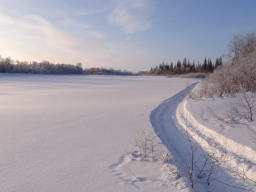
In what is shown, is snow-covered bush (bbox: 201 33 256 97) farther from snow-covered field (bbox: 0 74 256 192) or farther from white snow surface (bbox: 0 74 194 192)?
white snow surface (bbox: 0 74 194 192)

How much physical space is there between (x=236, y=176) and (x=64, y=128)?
4939 mm

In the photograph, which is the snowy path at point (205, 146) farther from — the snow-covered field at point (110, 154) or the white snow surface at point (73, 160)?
the white snow surface at point (73, 160)

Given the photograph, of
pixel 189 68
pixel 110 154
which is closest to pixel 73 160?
pixel 110 154

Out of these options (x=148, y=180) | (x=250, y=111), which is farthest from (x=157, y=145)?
(x=250, y=111)

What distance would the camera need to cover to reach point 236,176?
3.45m

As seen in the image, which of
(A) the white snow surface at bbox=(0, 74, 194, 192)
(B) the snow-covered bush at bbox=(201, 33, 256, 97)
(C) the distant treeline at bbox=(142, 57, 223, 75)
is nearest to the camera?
(A) the white snow surface at bbox=(0, 74, 194, 192)

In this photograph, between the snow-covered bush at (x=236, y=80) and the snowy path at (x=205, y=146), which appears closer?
the snowy path at (x=205, y=146)

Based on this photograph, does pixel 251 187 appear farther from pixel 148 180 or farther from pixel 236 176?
pixel 148 180

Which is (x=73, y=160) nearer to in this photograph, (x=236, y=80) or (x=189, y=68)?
(x=236, y=80)

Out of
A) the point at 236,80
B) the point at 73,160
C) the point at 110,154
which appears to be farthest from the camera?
the point at 236,80

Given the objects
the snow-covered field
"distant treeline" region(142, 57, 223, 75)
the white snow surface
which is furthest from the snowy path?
"distant treeline" region(142, 57, 223, 75)

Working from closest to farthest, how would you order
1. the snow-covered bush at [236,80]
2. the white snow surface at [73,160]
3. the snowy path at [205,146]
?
the white snow surface at [73,160] → the snowy path at [205,146] → the snow-covered bush at [236,80]

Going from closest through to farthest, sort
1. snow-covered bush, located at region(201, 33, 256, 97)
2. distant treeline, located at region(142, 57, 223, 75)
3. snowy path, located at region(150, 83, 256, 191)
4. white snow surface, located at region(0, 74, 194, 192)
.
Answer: white snow surface, located at region(0, 74, 194, 192)
snowy path, located at region(150, 83, 256, 191)
snow-covered bush, located at region(201, 33, 256, 97)
distant treeline, located at region(142, 57, 223, 75)

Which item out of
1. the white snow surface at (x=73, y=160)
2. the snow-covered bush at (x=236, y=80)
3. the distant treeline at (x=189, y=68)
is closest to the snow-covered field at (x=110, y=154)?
the white snow surface at (x=73, y=160)
